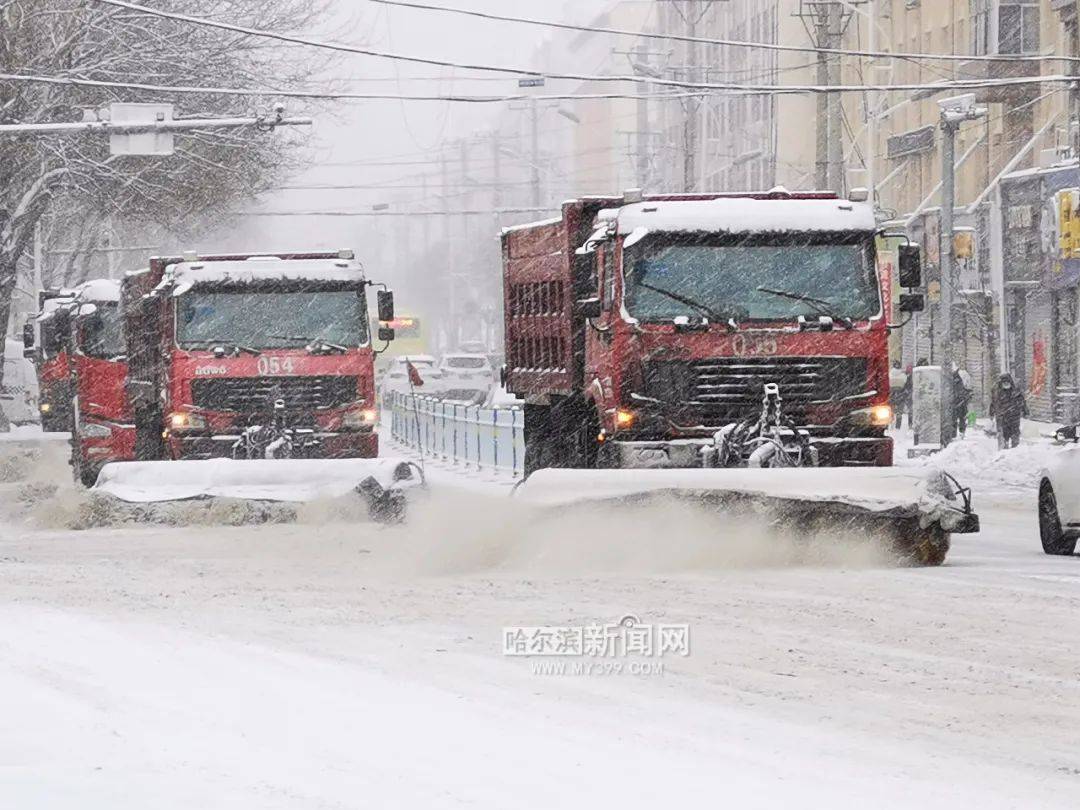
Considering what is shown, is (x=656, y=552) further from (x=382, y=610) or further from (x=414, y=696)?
(x=414, y=696)

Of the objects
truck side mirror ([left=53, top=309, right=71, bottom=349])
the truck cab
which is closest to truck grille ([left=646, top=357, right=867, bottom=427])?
truck side mirror ([left=53, top=309, right=71, bottom=349])

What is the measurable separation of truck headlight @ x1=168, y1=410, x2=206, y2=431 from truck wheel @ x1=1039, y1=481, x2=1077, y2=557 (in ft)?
31.4

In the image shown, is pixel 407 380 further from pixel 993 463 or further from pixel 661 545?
pixel 661 545

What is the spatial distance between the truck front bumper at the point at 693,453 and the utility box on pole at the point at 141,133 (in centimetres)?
1925

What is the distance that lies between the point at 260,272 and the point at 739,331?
7.68 m

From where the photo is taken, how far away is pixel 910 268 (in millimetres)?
19500

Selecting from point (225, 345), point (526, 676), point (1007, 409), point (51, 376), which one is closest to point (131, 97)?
point (51, 376)

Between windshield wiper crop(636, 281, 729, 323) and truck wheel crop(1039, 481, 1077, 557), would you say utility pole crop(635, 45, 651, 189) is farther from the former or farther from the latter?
truck wheel crop(1039, 481, 1077, 557)

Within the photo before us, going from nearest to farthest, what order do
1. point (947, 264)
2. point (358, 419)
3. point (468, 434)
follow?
point (358, 419) < point (947, 264) < point (468, 434)

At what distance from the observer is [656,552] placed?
663 inches

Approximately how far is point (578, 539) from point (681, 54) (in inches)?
4290

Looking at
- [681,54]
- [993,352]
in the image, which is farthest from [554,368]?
[681,54]

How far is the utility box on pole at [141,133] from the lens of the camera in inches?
1460

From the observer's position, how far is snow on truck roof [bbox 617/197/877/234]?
64.7 feet
